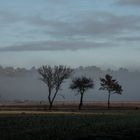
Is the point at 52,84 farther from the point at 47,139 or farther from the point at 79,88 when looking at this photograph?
the point at 47,139

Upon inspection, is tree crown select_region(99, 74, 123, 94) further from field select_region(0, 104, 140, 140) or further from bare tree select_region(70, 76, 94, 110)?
field select_region(0, 104, 140, 140)

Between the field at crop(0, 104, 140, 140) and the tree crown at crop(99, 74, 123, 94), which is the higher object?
the tree crown at crop(99, 74, 123, 94)

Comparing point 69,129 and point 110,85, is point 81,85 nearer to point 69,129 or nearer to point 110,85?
point 110,85

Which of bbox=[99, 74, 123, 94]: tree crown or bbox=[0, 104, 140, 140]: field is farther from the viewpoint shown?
bbox=[99, 74, 123, 94]: tree crown

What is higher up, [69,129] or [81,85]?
[81,85]

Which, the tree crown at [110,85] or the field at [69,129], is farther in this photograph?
the tree crown at [110,85]

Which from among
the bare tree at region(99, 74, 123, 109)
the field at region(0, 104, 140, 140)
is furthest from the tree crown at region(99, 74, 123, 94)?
the field at region(0, 104, 140, 140)

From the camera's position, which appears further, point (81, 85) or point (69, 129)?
point (81, 85)

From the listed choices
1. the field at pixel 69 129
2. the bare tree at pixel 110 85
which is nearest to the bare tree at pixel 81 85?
the bare tree at pixel 110 85

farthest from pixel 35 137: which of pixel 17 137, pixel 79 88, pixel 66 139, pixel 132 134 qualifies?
pixel 79 88

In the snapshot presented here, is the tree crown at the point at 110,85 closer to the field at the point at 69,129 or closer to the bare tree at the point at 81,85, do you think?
the bare tree at the point at 81,85

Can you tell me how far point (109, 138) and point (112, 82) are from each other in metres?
122

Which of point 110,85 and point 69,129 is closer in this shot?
point 69,129

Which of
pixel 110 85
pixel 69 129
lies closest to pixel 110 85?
pixel 110 85
